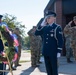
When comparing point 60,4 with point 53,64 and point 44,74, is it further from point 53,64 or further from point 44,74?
point 53,64

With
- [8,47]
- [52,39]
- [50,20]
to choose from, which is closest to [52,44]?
[52,39]

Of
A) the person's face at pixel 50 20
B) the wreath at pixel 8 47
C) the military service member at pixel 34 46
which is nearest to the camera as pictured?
the wreath at pixel 8 47

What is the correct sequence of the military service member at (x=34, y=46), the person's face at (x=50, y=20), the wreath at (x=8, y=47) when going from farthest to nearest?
the military service member at (x=34, y=46)
the person's face at (x=50, y=20)
the wreath at (x=8, y=47)

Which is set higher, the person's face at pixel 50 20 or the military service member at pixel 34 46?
the person's face at pixel 50 20

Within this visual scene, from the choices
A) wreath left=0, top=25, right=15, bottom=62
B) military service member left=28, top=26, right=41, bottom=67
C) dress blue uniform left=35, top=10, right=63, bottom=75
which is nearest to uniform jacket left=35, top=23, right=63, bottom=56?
dress blue uniform left=35, top=10, right=63, bottom=75

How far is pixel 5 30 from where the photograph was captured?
602 centimetres

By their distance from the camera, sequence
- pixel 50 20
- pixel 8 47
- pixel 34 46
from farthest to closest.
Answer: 1. pixel 34 46
2. pixel 50 20
3. pixel 8 47

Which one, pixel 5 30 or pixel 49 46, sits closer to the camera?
pixel 5 30

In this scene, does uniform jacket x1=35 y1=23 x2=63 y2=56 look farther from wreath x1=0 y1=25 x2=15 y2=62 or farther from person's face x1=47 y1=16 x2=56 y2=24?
wreath x1=0 y1=25 x2=15 y2=62

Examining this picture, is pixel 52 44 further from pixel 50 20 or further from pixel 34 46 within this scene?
pixel 34 46

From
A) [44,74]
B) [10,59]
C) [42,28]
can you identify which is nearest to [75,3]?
[44,74]

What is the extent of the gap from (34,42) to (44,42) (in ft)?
17.3

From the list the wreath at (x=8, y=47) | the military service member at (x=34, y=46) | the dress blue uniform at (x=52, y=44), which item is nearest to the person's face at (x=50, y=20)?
the dress blue uniform at (x=52, y=44)

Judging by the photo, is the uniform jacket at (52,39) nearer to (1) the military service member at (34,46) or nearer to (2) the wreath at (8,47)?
(2) the wreath at (8,47)
